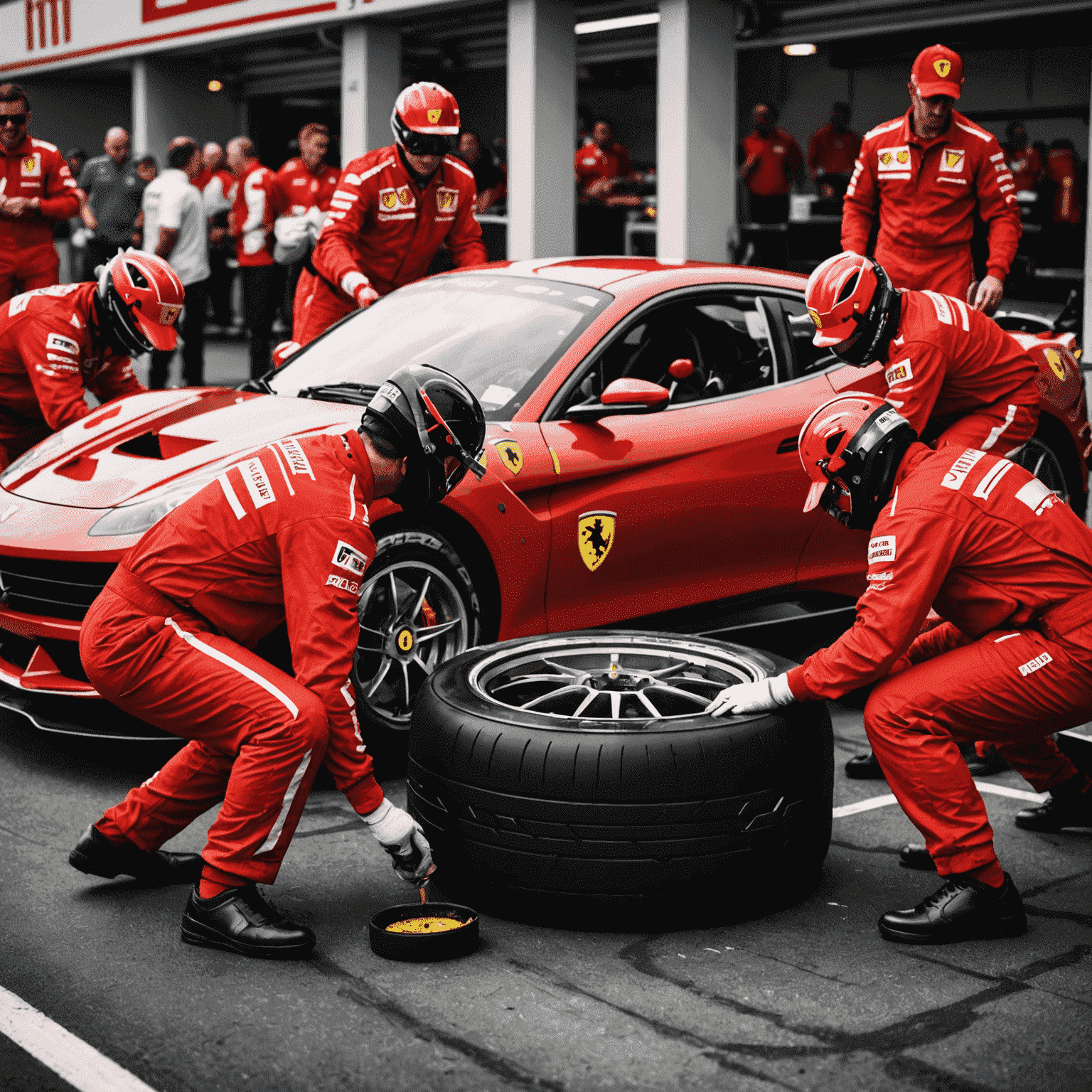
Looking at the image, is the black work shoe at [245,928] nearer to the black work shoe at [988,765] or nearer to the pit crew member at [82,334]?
the black work shoe at [988,765]

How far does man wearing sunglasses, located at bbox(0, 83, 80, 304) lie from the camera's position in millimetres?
8906

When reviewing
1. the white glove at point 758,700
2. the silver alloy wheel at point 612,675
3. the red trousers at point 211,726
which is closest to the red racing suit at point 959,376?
the silver alloy wheel at point 612,675

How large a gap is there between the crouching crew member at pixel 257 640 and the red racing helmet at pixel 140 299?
7.55ft

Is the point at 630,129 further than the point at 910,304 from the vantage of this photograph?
Yes

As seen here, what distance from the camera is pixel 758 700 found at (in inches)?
143

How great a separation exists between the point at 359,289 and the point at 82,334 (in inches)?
46.5

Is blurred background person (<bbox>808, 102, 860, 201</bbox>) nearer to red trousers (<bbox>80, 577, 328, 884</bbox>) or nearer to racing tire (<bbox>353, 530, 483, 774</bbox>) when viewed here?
racing tire (<bbox>353, 530, 483, 774</bbox>)

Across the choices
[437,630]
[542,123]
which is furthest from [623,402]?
[542,123]

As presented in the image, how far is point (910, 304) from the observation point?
510 centimetres

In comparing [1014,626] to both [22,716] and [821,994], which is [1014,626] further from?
[22,716]

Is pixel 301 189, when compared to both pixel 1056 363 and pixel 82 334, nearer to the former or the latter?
pixel 82 334

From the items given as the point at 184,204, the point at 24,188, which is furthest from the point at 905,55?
the point at 24,188

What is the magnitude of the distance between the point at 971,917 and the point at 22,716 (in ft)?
10.7

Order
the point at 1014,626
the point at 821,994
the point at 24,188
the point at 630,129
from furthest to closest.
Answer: the point at 630,129
the point at 24,188
the point at 1014,626
the point at 821,994
